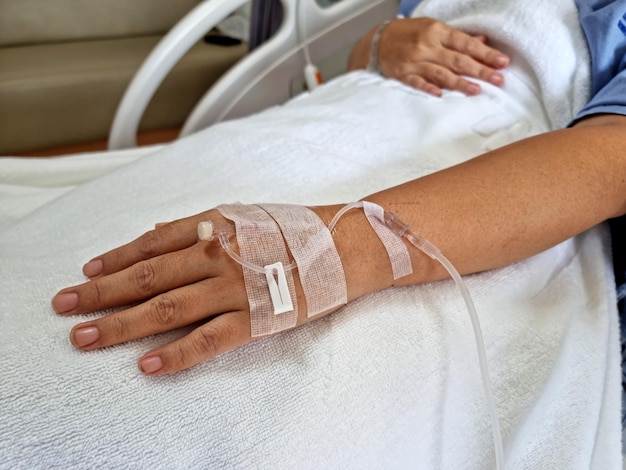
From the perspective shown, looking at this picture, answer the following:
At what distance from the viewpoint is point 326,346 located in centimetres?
60

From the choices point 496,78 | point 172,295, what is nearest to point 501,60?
point 496,78

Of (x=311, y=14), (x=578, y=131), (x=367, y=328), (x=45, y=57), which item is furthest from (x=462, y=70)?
(x=45, y=57)

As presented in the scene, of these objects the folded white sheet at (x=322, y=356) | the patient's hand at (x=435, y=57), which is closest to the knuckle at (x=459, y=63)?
the patient's hand at (x=435, y=57)

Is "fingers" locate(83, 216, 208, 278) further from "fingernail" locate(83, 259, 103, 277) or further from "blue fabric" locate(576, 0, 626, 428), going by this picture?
"blue fabric" locate(576, 0, 626, 428)

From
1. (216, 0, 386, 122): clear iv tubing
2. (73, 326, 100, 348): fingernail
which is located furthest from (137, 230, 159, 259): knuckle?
(216, 0, 386, 122): clear iv tubing

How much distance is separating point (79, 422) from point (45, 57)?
7.25 ft

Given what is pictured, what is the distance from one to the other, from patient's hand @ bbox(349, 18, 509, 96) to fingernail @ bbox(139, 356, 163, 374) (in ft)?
2.42

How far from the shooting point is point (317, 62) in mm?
1476

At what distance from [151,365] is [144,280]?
0.35 ft

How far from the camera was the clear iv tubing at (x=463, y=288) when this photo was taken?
0.58m

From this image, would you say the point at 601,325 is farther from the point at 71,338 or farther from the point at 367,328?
the point at 71,338

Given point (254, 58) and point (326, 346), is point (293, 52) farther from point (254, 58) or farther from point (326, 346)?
point (326, 346)

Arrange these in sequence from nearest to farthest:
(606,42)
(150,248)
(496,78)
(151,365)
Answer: (151,365), (150,248), (606,42), (496,78)

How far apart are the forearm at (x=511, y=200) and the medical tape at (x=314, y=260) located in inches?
1.8
